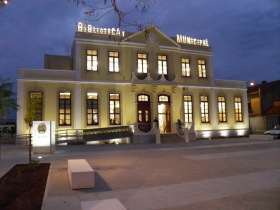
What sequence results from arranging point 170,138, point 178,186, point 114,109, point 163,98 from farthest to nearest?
point 163,98 < point 114,109 < point 170,138 < point 178,186

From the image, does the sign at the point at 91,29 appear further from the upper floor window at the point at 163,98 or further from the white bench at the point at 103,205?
the white bench at the point at 103,205

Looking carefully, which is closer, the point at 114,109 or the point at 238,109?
the point at 114,109

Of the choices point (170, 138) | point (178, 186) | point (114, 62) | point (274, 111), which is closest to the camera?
point (178, 186)

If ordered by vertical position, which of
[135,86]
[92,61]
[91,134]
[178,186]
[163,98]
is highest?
[92,61]

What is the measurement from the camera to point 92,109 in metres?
21.5

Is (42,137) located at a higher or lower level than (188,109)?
lower

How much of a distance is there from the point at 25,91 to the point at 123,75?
8.19 meters

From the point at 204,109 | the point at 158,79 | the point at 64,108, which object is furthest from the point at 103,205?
the point at 204,109

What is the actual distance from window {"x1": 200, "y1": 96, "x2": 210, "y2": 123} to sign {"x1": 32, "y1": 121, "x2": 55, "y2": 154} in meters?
15.9

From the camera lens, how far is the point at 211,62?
2689 centimetres

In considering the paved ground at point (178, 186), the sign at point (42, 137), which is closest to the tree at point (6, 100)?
the paved ground at point (178, 186)

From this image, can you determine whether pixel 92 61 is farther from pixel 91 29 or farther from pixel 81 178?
pixel 81 178

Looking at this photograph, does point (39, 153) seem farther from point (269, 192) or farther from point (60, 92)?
point (269, 192)

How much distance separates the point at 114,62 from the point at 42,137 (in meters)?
10.6
